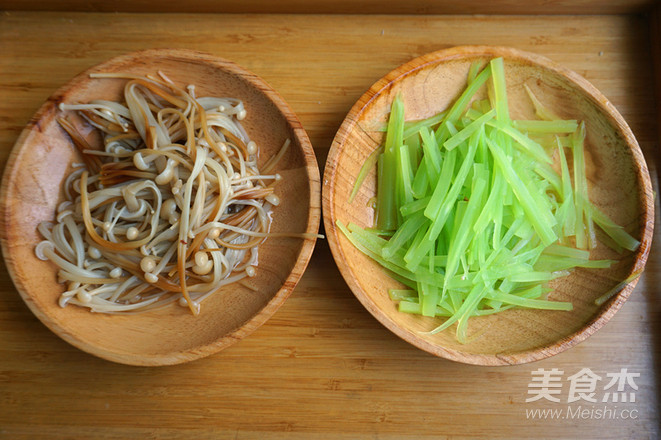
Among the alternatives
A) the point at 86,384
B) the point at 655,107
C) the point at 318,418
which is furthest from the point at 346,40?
the point at 86,384

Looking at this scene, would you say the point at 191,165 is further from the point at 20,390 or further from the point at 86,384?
the point at 20,390

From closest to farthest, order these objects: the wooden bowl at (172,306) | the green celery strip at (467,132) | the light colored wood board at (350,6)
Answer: the wooden bowl at (172,306), the green celery strip at (467,132), the light colored wood board at (350,6)

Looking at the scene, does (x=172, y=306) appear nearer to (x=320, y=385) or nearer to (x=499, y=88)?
(x=320, y=385)

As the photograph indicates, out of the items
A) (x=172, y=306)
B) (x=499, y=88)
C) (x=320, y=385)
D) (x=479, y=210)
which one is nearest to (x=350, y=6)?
(x=499, y=88)

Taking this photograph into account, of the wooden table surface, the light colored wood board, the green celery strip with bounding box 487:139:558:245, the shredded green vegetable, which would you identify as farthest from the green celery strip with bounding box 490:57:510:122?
the wooden table surface

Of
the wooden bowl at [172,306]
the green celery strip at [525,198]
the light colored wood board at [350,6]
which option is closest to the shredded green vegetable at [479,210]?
the green celery strip at [525,198]

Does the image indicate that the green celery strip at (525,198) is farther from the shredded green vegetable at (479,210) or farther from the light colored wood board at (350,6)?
the light colored wood board at (350,6)
